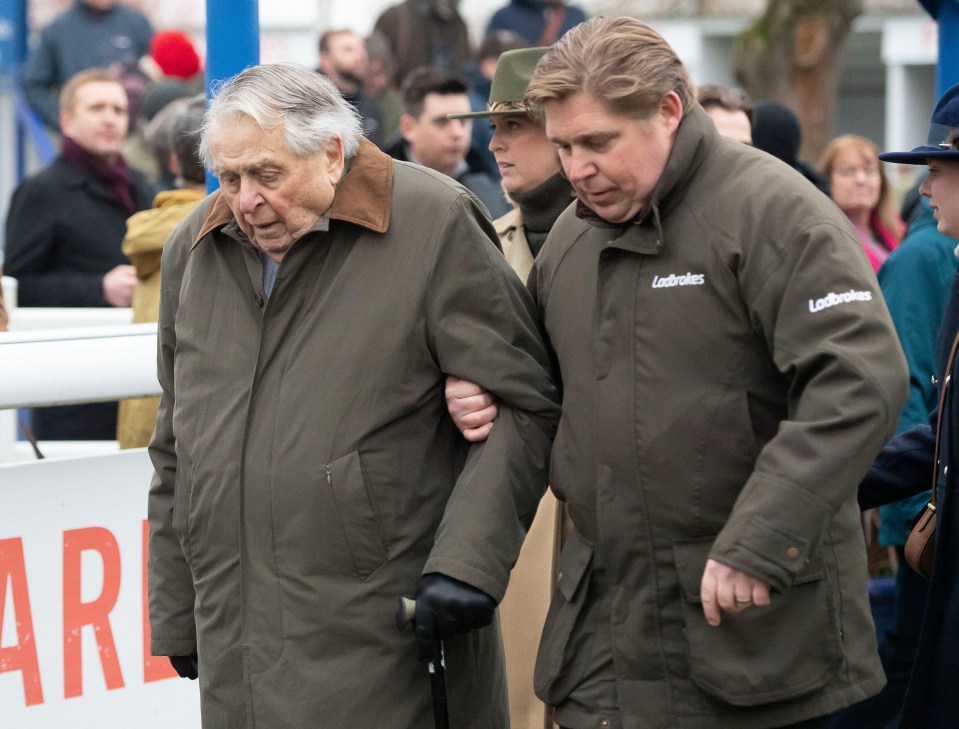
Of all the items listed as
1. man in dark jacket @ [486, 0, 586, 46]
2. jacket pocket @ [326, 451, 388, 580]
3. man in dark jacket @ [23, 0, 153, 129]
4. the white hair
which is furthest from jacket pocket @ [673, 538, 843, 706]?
→ man in dark jacket @ [486, 0, 586, 46]

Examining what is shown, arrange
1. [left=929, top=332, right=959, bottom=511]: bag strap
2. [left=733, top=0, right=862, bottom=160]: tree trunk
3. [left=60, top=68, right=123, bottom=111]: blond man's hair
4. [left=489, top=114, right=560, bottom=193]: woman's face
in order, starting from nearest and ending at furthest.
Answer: [left=929, top=332, right=959, bottom=511]: bag strap < [left=489, top=114, right=560, bottom=193]: woman's face < [left=60, top=68, right=123, bottom=111]: blond man's hair < [left=733, top=0, right=862, bottom=160]: tree trunk

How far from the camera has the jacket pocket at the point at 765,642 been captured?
283cm

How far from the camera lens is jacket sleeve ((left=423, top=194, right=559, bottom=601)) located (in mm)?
3119

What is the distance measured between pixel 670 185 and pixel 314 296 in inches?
30.4

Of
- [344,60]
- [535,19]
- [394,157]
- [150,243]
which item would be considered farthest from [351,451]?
[535,19]

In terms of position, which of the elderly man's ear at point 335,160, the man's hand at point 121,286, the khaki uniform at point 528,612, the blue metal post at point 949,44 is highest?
the blue metal post at point 949,44

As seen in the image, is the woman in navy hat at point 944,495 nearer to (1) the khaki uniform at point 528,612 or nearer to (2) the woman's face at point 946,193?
(2) the woman's face at point 946,193

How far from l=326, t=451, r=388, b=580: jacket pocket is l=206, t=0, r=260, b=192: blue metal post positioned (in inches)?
74.4

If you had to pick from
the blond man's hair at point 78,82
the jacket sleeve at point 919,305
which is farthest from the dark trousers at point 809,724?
the blond man's hair at point 78,82

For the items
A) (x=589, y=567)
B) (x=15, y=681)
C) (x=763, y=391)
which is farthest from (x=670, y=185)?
(x=15, y=681)

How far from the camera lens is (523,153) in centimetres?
420

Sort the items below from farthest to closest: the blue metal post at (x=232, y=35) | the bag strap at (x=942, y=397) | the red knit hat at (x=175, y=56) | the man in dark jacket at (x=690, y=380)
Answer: the red knit hat at (x=175, y=56)
the blue metal post at (x=232, y=35)
the bag strap at (x=942, y=397)
the man in dark jacket at (x=690, y=380)

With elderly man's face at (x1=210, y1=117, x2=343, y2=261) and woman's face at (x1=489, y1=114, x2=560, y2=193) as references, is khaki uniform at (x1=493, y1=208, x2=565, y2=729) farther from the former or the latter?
elderly man's face at (x1=210, y1=117, x2=343, y2=261)

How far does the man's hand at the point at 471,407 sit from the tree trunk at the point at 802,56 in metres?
15.2
